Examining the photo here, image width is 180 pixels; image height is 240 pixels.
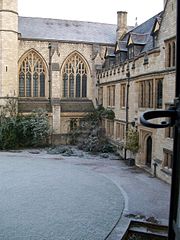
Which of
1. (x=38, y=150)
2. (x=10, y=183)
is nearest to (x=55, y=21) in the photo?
(x=38, y=150)

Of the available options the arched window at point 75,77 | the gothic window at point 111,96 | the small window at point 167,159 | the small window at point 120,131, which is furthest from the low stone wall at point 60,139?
the small window at point 167,159

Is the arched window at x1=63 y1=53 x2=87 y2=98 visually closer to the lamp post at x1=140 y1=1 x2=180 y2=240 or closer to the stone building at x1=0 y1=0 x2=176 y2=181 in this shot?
the stone building at x1=0 y1=0 x2=176 y2=181

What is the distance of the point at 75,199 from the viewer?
39.0 ft

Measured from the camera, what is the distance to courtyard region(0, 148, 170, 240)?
8842 mm

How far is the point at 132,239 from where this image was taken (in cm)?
830

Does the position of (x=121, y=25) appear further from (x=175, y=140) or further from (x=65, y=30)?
(x=175, y=140)

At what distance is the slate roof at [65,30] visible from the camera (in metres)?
30.1

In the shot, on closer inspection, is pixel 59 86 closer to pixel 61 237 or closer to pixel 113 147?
pixel 113 147

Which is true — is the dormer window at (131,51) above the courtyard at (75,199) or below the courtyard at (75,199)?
above

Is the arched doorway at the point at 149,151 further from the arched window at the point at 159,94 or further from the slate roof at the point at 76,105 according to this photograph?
the slate roof at the point at 76,105

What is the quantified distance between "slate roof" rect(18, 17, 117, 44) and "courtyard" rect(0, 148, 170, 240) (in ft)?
47.7

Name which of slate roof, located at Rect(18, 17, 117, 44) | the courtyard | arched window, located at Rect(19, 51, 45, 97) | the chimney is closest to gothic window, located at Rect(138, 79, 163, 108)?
the courtyard

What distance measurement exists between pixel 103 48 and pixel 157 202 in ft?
70.2

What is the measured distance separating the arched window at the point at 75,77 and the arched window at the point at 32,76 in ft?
7.05
